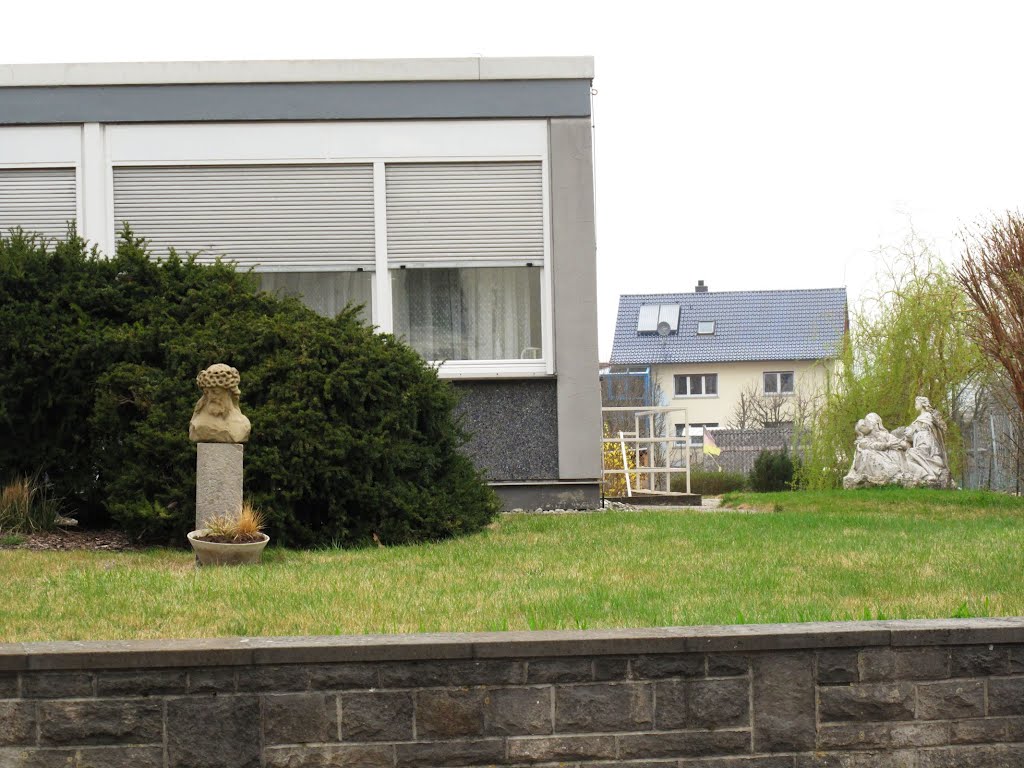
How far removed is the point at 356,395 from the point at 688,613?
14.4ft

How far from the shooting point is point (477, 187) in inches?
554

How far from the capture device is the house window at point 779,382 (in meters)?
54.7

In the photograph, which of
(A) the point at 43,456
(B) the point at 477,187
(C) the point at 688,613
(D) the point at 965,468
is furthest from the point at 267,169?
(D) the point at 965,468

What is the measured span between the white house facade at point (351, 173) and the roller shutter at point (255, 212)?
0.02m

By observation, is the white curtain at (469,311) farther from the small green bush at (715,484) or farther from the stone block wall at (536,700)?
the small green bush at (715,484)

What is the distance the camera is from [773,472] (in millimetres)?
24906

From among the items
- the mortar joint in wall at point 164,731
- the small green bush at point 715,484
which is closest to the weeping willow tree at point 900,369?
the small green bush at point 715,484

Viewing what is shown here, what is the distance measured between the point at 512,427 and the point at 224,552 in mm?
5616

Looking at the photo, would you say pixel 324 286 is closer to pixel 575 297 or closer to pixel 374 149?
pixel 374 149

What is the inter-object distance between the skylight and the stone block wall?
50.7m

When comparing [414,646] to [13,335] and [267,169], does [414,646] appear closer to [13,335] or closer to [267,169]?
[13,335]

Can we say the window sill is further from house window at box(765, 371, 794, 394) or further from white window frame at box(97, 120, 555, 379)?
house window at box(765, 371, 794, 394)

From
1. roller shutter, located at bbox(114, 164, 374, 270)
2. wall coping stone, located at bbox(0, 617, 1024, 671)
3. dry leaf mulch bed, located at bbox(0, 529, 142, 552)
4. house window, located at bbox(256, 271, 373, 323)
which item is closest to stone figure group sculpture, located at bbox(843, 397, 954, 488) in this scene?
house window, located at bbox(256, 271, 373, 323)

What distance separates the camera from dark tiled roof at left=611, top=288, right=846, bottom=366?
54531 millimetres
